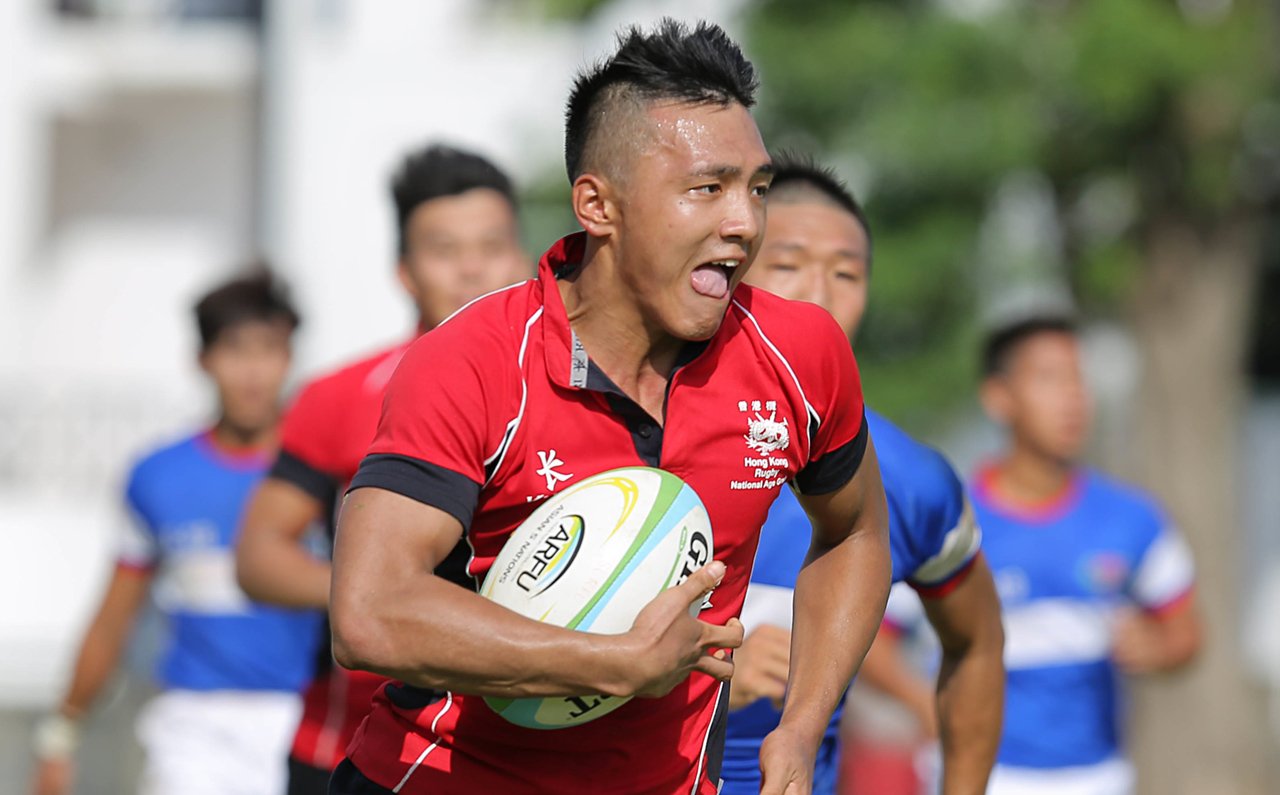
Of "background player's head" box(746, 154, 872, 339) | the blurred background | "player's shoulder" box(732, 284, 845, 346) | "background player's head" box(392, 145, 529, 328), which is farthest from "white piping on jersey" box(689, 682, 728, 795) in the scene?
the blurred background

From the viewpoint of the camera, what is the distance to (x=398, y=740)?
363cm

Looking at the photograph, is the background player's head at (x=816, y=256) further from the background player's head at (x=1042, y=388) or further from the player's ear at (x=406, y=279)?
the background player's head at (x=1042, y=388)

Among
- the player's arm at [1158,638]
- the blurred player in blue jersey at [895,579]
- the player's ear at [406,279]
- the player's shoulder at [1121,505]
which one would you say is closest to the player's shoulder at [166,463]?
the player's ear at [406,279]

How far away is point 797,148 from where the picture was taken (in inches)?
411

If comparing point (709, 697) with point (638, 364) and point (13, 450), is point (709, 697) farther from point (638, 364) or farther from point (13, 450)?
point (13, 450)

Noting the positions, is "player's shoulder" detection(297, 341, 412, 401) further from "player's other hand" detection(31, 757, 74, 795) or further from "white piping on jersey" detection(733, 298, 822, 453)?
"player's other hand" detection(31, 757, 74, 795)

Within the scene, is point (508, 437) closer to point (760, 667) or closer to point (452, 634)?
point (452, 634)

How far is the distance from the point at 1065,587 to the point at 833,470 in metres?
3.78

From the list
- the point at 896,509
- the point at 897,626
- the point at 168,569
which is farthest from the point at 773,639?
the point at 168,569

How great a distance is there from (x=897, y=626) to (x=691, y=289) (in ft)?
12.3

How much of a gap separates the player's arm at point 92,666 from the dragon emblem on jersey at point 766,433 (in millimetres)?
4590

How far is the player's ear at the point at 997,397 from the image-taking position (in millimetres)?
7934

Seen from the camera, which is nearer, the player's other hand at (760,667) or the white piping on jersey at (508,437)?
the white piping on jersey at (508,437)

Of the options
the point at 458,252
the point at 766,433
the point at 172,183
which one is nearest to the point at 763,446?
the point at 766,433
